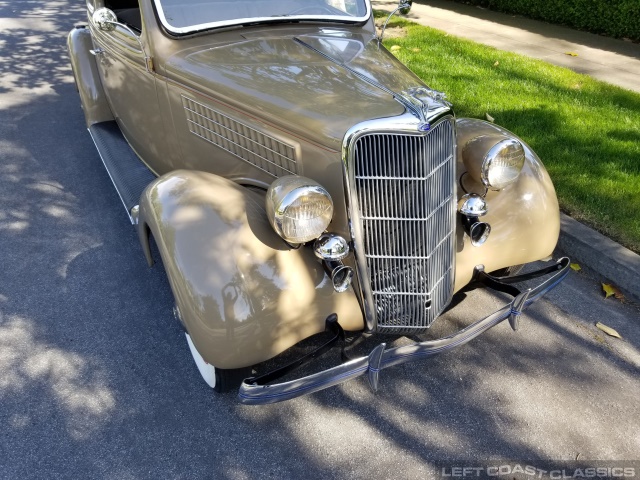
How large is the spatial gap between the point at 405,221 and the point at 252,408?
1.12m

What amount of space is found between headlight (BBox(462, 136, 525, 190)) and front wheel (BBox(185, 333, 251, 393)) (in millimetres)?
1422

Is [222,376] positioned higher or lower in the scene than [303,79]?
lower

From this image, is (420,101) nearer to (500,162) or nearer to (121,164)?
(500,162)

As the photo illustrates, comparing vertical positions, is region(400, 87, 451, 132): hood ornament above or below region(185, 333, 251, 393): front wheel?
above

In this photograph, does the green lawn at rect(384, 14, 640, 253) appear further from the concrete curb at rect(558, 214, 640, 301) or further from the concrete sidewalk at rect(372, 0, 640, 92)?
the concrete sidewalk at rect(372, 0, 640, 92)

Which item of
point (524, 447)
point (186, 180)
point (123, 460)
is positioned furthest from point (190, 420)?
point (524, 447)

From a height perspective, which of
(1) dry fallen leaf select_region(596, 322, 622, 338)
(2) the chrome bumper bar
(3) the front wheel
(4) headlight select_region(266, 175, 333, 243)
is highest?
(4) headlight select_region(266, 175, 333, 243)

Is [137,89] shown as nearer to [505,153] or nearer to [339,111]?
[339,111]

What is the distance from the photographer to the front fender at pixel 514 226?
266cm

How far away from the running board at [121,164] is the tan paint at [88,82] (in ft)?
0.28

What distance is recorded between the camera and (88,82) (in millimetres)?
4559

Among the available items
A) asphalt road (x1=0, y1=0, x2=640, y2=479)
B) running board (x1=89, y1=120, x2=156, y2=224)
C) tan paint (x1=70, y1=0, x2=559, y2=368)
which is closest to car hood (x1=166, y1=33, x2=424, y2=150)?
tan paint (x1=70, y1=0, x2=559, y2=368)

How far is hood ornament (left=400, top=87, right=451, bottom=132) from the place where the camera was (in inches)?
89.8

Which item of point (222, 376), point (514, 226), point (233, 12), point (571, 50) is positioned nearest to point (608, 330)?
point (514, 226)
